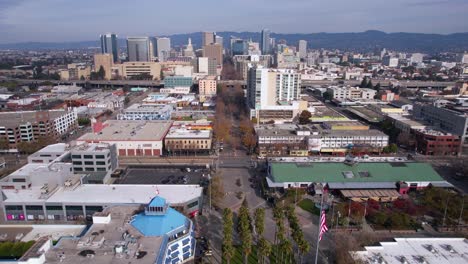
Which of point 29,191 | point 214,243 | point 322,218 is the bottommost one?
point 214,243

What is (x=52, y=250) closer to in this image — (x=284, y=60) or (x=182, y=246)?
(x=182, y=246)

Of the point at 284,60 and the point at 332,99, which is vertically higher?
the point at 284,60

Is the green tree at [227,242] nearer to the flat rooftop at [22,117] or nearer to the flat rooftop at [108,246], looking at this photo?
the flat rooftop at [108,246]

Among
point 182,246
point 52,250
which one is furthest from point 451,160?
point 52,250

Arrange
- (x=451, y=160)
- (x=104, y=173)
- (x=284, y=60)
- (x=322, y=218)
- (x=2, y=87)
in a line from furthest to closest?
(x=284, y=60) → (x=2, y=87) → (x=451, y=160) → (x=104, y=173) → (x=322, y=218)

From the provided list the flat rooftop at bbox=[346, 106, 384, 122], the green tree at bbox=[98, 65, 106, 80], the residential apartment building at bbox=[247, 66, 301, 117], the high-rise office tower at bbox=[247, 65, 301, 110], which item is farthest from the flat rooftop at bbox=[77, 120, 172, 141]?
the green tree at bbox=[98, 65, 106, 80]

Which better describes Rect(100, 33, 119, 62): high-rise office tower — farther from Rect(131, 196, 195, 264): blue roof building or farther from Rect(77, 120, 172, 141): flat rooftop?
Rect(131, 196, 195, 264): blue roof building

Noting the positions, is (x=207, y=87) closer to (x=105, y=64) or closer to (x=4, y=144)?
(x=4, y=144)
